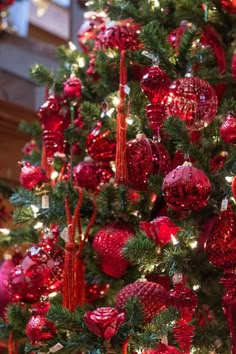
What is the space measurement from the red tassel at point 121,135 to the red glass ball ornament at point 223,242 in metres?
0.21

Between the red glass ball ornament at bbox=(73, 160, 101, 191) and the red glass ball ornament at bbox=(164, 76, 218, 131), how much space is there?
0.25 m

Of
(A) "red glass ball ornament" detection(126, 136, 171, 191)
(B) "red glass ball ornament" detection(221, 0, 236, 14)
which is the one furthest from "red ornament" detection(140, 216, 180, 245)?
(B) "red glass ball ornament" detection(221, 0, 236, 14)

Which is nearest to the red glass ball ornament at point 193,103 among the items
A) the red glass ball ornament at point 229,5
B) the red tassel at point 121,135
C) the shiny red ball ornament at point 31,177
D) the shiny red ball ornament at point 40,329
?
the red tassel at point 121,135

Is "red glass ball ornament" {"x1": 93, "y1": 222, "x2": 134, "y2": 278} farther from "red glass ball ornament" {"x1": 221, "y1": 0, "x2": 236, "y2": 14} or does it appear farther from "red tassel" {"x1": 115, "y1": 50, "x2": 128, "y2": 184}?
"red glass ball ornament" {"x1": 221, "y1": 0, "x2": 236, "y2": 14}

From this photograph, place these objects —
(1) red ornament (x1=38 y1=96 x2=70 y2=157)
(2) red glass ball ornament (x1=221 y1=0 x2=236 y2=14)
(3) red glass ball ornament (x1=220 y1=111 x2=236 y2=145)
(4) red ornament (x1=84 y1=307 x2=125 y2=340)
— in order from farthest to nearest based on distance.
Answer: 1. (1) red ornament (x1=38 y1=96 x2=70 y2=157)
2. (2) red glass ball ornament (x1=221 y1=0 x2=236 y2=14)
3. (3) red glass ball ornament (x1=220 y1=111 x2=236 y2=145)
4. (4) red ornament (x1=84 y1=307 x2=125 y2=340)

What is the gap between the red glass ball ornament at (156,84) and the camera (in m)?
1.04

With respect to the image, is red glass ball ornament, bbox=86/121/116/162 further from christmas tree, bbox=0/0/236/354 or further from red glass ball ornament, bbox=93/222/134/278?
red glass ball ornament, bbox=93/222/134/278

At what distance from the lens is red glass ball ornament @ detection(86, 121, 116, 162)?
1.15m

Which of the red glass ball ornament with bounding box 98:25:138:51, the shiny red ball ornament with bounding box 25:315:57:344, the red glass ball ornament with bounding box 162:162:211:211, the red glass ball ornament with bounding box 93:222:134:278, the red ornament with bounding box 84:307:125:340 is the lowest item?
the shiny red ball ornament with bounding box 25:315:57:344

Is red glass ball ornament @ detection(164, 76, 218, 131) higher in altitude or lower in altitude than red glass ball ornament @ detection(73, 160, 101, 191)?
higher

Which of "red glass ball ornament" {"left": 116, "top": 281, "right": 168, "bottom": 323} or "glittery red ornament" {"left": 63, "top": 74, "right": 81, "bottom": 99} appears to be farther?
"glittery red ornament" {"left": 63, "top": 74, "right": 81, "bottom": 99}

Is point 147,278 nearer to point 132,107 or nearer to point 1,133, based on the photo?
point 132,107

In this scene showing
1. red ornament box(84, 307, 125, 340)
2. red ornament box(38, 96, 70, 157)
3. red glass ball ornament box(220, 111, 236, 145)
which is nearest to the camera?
red ornament box(84, 307, 125, 340)

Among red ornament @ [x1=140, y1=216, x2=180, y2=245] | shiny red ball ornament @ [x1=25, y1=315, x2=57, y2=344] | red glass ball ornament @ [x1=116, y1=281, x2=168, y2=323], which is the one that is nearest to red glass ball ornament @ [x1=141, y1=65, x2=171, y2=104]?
red ornament @ [x1=140, y1=216, x2=180, y2=245]
